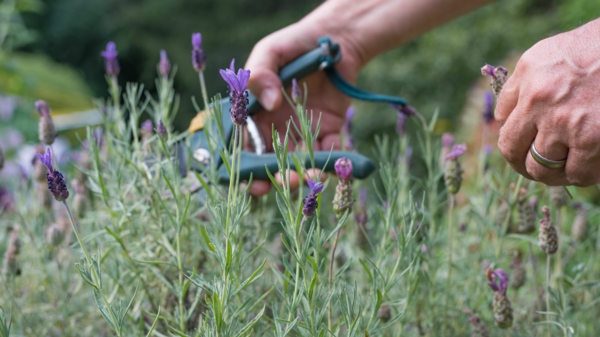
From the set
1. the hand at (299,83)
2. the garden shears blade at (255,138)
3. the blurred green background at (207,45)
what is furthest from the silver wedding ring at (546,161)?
the blurred green background at (207,45)

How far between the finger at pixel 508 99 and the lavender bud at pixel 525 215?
10.8 inches

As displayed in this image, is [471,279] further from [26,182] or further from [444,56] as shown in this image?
[444,56]

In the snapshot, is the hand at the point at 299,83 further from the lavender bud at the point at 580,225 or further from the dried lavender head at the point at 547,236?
the lavender bud at the point at 580,225

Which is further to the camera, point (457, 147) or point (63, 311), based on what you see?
point (63, 311)

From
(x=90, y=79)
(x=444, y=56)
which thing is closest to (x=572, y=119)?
(x=444, y=56)

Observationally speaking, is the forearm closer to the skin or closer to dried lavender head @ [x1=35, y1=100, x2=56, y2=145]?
the skin

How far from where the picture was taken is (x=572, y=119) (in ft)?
2.14

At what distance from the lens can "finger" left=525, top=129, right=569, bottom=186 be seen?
0.69 meters

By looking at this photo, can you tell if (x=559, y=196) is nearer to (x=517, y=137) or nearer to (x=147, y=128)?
(x=517, y=137)

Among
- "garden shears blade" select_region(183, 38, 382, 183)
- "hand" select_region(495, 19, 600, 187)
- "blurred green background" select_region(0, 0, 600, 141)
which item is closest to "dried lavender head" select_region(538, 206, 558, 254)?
"hand" select_region(495, 19, 600, 187)

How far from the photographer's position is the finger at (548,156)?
69cm

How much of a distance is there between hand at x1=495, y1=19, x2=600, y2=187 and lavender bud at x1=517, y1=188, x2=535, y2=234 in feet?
0.86

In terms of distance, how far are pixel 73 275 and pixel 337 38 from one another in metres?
0.77

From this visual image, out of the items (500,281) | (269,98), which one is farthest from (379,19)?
(500,281)
